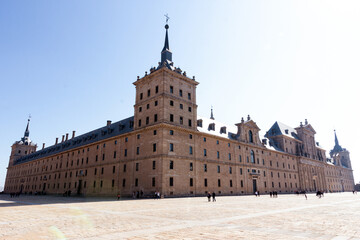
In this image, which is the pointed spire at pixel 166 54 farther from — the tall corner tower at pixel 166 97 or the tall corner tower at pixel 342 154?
the tall corner tower at pixel 342 154

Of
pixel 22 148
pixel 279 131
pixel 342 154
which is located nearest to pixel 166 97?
pixel 279 131

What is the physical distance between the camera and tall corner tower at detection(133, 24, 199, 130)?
143 ft

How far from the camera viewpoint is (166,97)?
43.5 m

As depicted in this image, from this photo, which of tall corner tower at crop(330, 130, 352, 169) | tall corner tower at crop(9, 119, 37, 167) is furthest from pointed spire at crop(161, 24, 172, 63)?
tall corner tower at crop(330, 130, 352, 169)

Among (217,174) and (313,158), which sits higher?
(313,158)

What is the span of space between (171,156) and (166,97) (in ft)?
35.2

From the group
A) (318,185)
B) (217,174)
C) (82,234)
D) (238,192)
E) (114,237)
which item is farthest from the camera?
(318,185)

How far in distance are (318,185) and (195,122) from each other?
64.0 meters

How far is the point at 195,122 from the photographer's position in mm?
47375

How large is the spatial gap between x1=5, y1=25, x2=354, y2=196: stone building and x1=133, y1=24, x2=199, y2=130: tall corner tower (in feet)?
0.62

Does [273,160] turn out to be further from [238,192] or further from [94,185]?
[94,185]

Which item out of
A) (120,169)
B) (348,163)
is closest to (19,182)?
(120,169)

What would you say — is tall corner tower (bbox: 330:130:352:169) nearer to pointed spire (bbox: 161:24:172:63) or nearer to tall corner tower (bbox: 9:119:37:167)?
pointed spire (bbox: 161:24:172:63)

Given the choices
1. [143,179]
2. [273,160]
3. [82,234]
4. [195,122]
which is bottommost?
[82,234]
